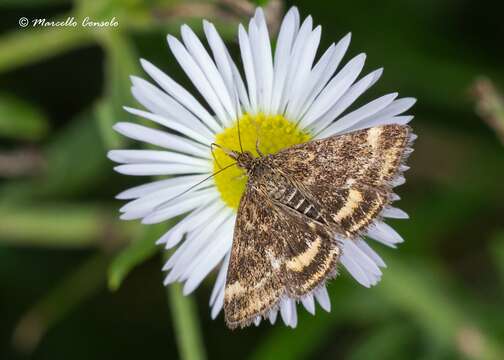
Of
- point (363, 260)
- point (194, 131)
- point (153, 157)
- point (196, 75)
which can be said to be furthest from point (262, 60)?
point (363, 260)

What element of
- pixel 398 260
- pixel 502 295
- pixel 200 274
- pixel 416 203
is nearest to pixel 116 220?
pixel 200 274

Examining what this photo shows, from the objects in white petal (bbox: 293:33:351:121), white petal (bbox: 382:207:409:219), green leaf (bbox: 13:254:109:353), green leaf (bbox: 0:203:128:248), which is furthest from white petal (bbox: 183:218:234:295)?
green leaf (bbox: 13:254:109:353)

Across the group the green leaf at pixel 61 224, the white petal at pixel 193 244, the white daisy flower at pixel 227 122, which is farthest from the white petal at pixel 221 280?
the green leaf at pixel 61 224

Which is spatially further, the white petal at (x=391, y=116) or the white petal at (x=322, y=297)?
the white petal at (x=322, y=297)

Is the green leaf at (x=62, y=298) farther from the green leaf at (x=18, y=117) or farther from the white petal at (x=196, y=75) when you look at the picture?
the white petal at (x=196, y=75)

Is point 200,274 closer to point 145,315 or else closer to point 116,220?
point 116,220

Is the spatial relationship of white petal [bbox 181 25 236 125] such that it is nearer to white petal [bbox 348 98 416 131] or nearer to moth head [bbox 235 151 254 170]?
moth head [bbox 235 151 254 170]

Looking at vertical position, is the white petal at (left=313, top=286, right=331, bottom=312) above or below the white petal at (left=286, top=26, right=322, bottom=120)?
below
